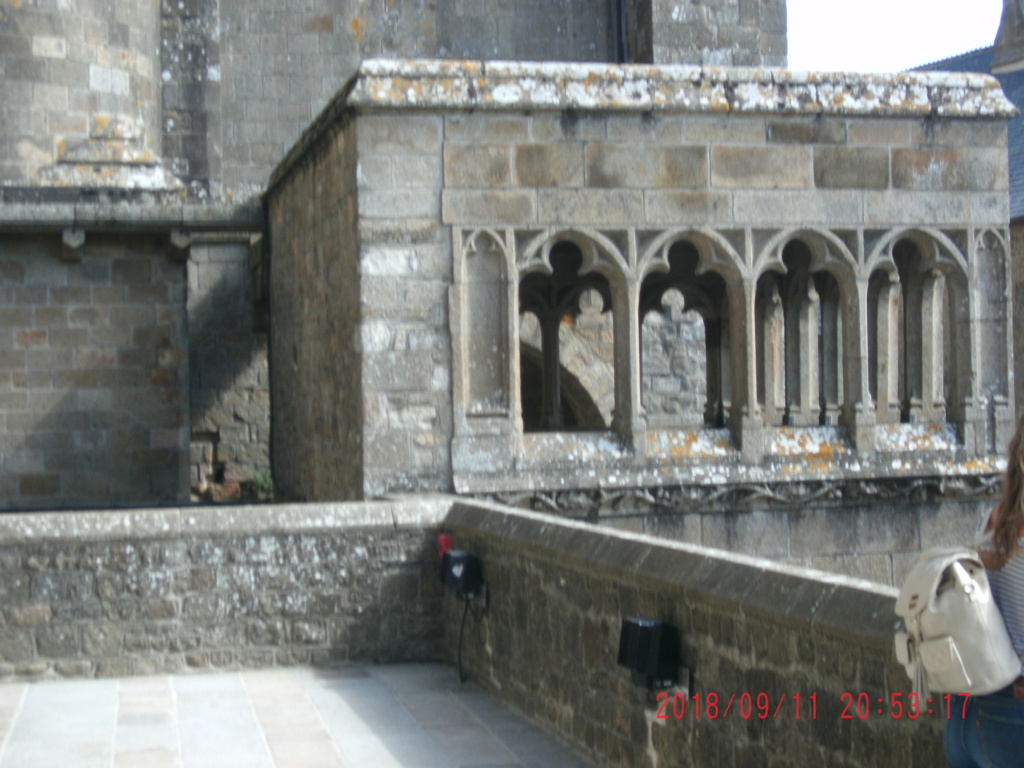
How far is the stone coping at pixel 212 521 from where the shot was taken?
5926 mm

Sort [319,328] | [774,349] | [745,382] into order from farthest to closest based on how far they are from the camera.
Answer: [774,349]
[319,328]
[745,382]

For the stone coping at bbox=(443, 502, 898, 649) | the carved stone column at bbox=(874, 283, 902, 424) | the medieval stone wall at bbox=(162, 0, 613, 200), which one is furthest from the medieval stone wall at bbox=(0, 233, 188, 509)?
the stone coping at bbox=(443, 502, 898, 649)

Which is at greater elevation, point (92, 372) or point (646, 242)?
point (646, 242)

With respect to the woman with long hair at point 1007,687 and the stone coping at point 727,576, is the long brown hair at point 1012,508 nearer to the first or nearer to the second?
the woman with long hair at point 1007,687

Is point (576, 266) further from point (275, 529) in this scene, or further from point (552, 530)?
point (552, 530)

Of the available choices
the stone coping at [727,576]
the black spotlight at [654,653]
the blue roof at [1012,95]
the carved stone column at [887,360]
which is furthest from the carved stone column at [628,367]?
the blue roof at [1012,95]

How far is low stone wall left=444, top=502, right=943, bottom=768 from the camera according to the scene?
3.20 metres

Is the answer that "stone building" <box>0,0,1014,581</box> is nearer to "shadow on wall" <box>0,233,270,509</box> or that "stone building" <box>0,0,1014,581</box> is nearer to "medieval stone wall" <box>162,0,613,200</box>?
"shadow on wall" <box>0,233,270,509</box>

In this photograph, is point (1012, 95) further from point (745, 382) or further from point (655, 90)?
point (655, 90)

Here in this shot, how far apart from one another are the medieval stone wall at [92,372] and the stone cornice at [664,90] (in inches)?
139

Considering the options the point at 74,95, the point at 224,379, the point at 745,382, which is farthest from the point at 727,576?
the point at 224,379

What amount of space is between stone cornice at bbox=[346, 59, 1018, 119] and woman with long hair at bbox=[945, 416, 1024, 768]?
5213 millimetres

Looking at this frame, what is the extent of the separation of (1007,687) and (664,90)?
219 inches

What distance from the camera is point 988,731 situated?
2.48m
